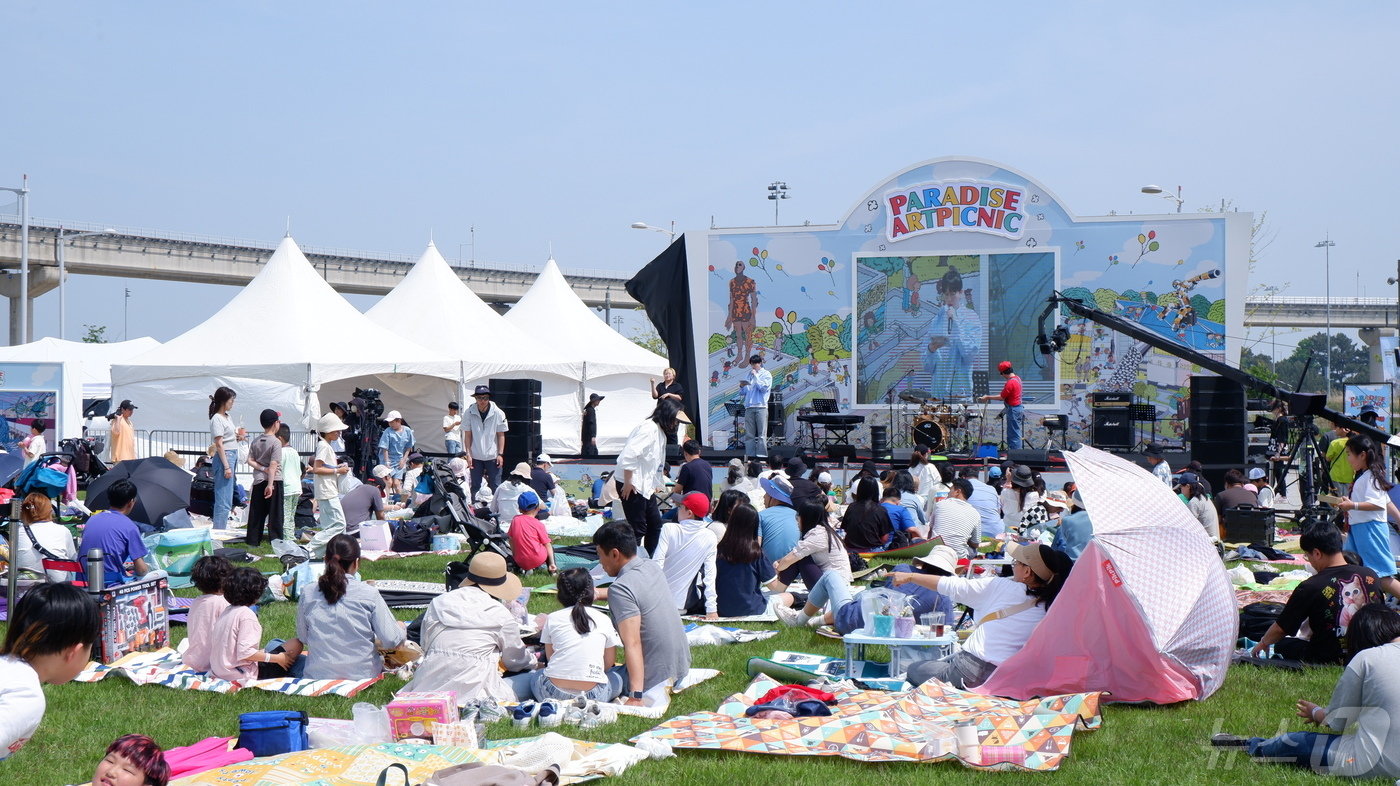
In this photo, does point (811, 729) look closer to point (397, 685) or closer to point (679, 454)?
point (397, 685)

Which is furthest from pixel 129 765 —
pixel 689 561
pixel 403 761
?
pixel 689 561

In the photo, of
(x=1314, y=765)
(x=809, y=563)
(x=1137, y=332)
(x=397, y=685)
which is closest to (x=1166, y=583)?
(x=1314, y=765)

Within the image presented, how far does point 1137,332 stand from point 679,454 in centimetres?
590

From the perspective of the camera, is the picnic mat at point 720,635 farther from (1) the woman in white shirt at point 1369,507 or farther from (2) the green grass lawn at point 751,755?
(1) the woman in white shirt at point 1369,507

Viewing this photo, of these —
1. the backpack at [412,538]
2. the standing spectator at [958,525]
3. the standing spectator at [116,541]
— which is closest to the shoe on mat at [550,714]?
the standing spectator at [116,541]

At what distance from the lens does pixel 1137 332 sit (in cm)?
1455

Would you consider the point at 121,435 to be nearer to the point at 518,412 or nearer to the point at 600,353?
the point at 518,412

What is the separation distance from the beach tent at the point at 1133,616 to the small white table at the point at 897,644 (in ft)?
2.01

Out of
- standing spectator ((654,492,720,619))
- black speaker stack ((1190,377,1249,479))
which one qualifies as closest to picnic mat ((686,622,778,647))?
standing spectator ((654,492,720,619))

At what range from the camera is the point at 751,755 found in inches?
208

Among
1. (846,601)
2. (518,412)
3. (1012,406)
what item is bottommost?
(846,601)

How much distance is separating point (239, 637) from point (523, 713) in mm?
1779

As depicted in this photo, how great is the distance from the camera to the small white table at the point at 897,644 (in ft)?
22.0

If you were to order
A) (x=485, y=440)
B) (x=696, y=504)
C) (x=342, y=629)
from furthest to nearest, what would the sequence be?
(x=485, y=440)
(x=696, y=504)
(x=342, y=629)
